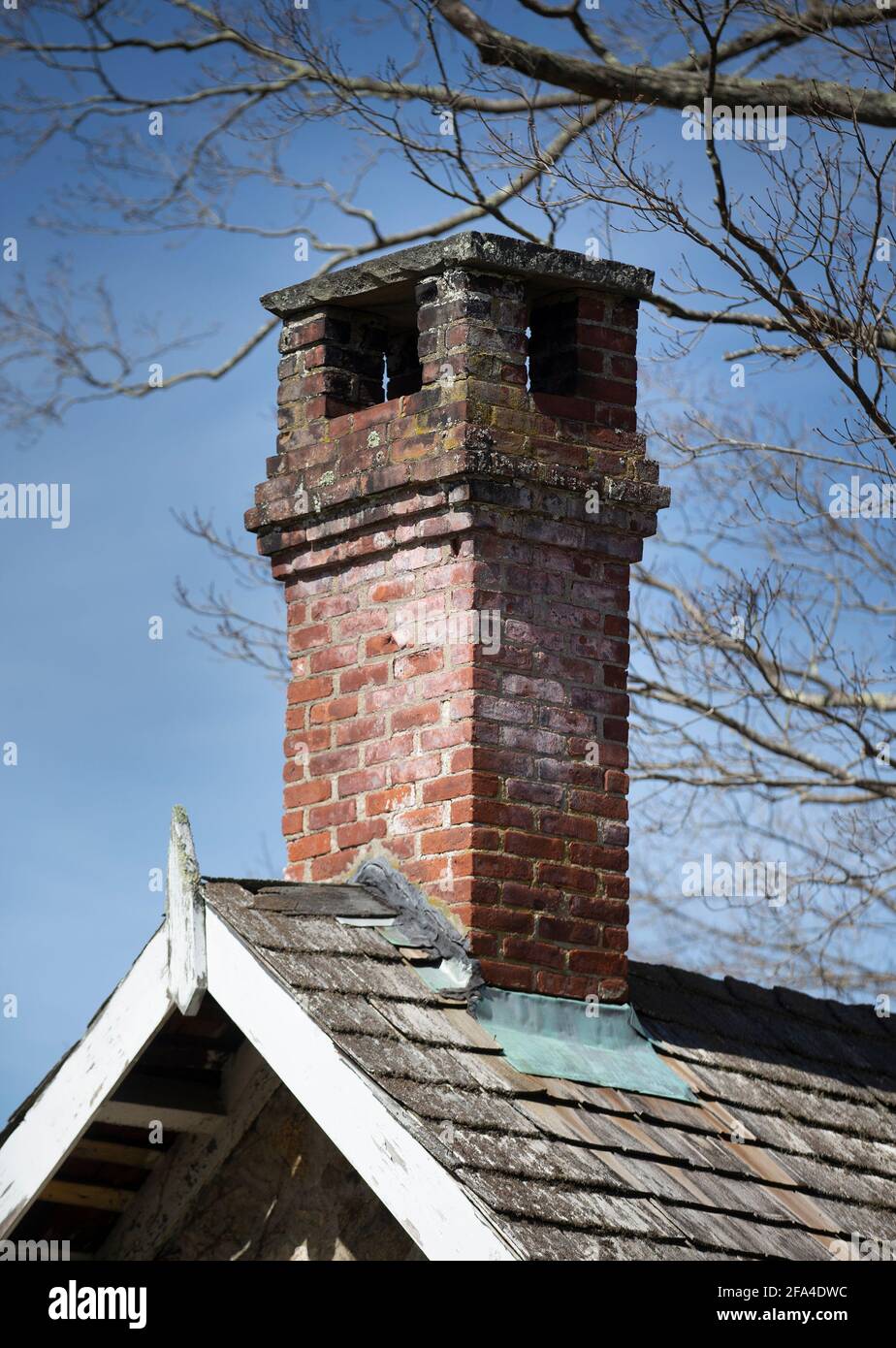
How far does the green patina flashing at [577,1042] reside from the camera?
602cm

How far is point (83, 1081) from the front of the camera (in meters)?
5.73

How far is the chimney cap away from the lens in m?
6.71

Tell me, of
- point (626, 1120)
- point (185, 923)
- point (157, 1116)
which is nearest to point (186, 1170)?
point (157, 1116)

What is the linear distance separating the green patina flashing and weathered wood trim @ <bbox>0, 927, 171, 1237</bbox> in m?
0.98

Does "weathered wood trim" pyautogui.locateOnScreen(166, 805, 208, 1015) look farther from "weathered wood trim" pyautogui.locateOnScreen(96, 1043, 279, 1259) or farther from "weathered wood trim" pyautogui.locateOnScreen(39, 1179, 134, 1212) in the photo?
"weathered wood trim" pyautogui.locateOnScreen(39, 1179, 134, 1212)

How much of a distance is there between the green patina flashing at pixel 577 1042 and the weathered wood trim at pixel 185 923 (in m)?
0.92

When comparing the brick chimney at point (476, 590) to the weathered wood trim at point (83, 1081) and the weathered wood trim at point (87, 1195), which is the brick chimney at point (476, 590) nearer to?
the weathered wood trim at point (83, 1081)

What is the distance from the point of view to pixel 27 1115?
5828mm

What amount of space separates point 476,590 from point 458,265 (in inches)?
42.4

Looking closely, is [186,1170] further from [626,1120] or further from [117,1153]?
[626,1120]

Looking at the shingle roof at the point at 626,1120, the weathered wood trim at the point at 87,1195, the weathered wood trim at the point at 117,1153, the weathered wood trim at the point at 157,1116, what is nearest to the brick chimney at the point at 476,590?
the shingle roof at the point at 626,1120

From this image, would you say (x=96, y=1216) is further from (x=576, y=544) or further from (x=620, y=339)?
(x=620, y=339)

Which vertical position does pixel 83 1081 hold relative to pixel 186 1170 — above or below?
above

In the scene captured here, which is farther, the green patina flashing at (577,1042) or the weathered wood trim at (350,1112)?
the green patina flashing at (577,1042)
